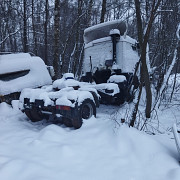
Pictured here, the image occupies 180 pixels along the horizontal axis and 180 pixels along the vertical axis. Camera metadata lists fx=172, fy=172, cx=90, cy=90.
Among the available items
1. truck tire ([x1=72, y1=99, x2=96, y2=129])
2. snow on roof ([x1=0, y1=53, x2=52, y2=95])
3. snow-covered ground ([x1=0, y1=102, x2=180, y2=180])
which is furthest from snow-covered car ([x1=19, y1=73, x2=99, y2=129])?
snow on roof ([x1=0, y1=53, x2=52, y2=95])

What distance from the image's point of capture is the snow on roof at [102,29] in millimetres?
6140

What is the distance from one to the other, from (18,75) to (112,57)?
10.8ft

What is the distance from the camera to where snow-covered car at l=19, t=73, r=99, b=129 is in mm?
3758

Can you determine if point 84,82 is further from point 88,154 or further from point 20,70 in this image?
point 88,154

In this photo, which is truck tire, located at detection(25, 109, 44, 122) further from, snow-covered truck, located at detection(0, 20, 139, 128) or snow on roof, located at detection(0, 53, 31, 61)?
snow on roof, located at detection(0, 53, 31, 61)

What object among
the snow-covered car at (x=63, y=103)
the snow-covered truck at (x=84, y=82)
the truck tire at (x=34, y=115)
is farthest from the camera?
the truck tire at (x=34, y=115)

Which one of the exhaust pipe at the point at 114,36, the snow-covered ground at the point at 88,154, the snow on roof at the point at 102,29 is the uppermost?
the snow on roof at the point at 102,29

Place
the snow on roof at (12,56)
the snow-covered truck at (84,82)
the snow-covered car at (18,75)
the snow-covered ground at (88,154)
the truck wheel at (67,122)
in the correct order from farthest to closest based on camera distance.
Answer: the snow on roof at (12,56) → the snow-covered car at (18,75) → the truck wheel at (67,122) → the snow-covered truck at (84,82) → the snow-covered ground at (88,154)

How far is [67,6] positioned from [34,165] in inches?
654

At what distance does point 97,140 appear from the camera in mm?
3289

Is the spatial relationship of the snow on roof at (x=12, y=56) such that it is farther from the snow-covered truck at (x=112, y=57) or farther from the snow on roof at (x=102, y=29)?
the snow on roof at (x=102, y=29)

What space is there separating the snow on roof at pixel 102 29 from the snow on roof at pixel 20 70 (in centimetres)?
235

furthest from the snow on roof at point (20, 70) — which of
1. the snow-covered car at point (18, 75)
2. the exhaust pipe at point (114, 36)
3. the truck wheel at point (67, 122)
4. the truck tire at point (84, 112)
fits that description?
the exhaust pipe at point (114, 36)

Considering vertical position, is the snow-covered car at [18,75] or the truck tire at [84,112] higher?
the snow-covered car at [18,75]
